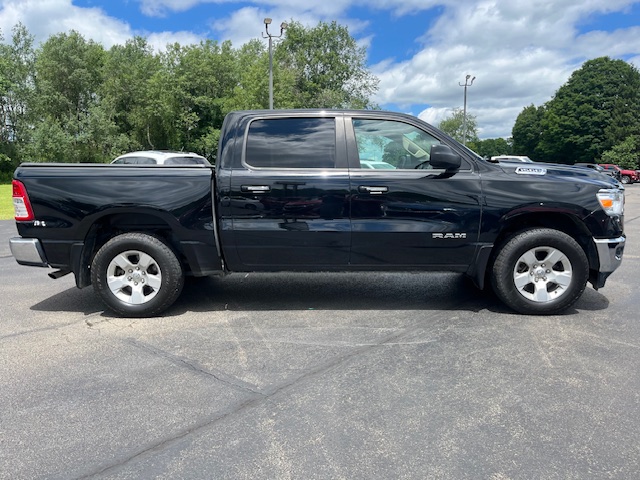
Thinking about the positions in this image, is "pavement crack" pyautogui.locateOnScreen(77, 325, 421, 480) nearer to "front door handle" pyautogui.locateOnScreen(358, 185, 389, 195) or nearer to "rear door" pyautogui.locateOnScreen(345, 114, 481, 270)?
"rear door" pyautogui.locateOnScreen(345, 114, 481, 270)

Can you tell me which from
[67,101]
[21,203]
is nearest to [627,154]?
[67,101]

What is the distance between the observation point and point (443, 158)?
4.16m

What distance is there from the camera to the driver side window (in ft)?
14.7

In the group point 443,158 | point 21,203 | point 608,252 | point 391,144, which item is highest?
point 391,144

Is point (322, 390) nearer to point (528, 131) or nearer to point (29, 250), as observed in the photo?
point (29, 250)

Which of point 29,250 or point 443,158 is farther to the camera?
point 29,250

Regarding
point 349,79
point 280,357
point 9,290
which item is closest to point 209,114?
point 349,79

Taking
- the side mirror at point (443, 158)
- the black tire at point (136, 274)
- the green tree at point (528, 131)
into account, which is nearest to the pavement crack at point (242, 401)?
the black tire at point (136, 274)

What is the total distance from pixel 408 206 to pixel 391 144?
66 centimetres

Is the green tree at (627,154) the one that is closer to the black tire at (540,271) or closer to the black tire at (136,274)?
the black tire at (540,271)

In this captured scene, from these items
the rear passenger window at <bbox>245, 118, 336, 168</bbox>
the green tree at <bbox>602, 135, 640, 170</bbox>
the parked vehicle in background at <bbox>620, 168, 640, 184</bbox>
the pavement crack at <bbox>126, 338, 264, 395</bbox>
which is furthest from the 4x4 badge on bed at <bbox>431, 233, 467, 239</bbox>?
the green tree at <bbox>602, 135, 640, 170</bbox>

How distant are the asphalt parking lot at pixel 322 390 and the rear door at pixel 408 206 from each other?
2.11 feet

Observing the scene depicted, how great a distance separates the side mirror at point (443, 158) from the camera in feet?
13.7

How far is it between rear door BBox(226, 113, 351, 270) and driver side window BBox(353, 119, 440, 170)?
0.22 meters
